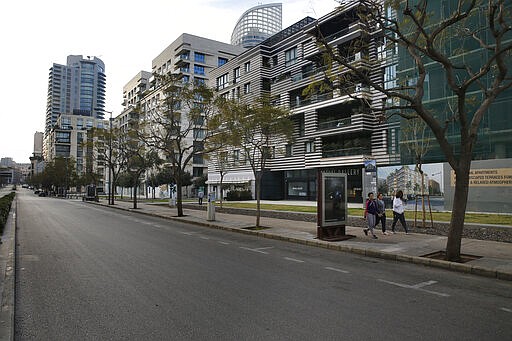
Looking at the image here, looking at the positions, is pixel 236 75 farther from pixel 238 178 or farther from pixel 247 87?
pixel 238 178

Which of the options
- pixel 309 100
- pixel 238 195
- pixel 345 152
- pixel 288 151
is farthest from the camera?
pixel 238 195

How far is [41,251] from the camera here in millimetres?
10375

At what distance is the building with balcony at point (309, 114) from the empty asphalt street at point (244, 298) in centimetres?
1891

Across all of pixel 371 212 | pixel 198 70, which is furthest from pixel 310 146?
pixel 198 70

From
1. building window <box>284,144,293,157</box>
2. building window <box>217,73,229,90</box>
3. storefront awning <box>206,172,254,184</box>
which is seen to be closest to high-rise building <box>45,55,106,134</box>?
building window <box>217,73,229,90</box>

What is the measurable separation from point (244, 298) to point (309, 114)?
36.0 meters

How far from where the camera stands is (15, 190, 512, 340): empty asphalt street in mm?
4625

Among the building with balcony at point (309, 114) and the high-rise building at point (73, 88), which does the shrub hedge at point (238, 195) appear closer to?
the building with balcony at point (309, 114)

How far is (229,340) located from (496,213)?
20995 mm

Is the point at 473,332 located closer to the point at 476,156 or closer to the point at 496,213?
the point at 496,213

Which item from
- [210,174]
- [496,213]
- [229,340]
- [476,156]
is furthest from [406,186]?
[210,174]

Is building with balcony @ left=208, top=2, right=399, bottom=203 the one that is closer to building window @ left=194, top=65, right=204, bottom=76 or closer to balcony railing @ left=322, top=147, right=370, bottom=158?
balcony railing @ left=322, top=147, right=370, bottom=158

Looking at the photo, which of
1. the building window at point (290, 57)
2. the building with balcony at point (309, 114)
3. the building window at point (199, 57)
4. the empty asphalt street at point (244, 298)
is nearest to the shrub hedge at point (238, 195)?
the building with balcony at point (309, 114)

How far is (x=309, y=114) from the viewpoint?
40.5 metres
